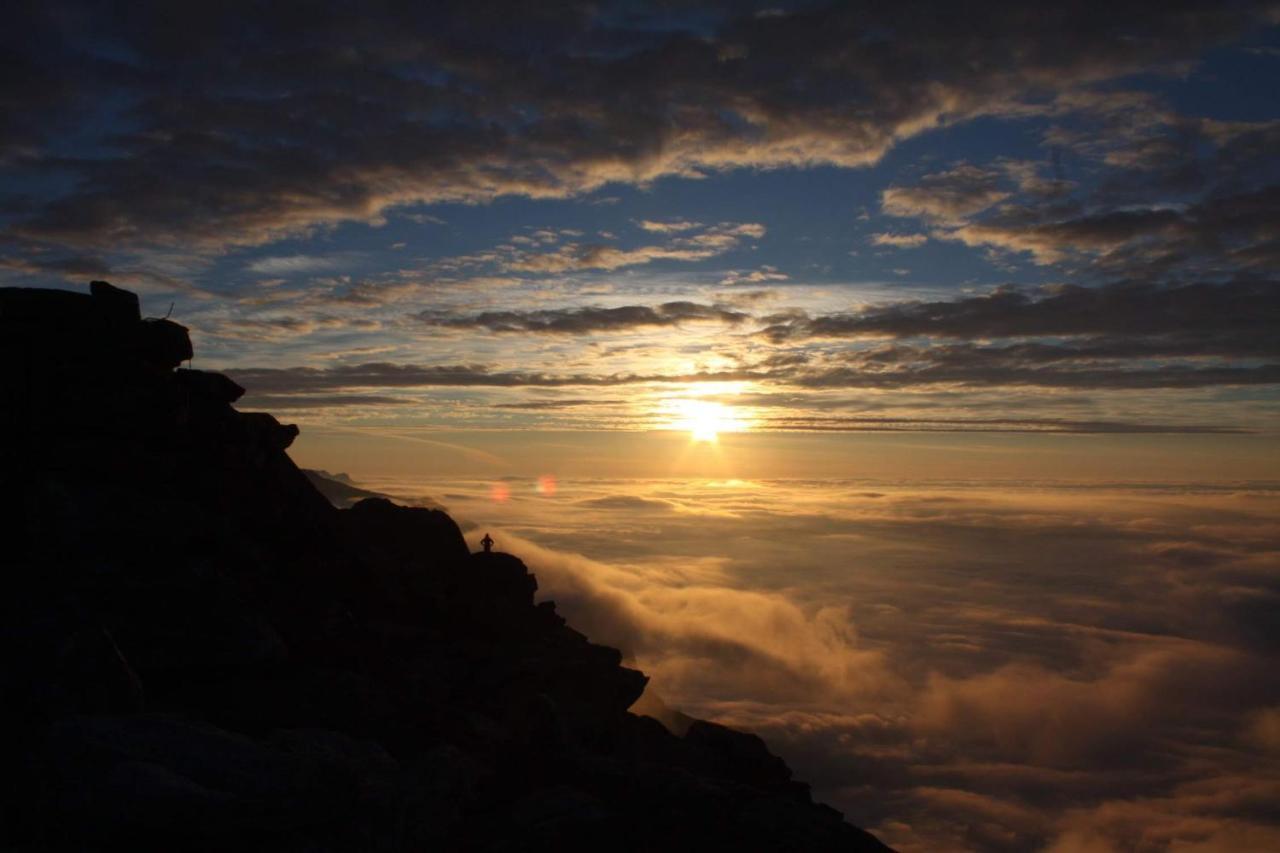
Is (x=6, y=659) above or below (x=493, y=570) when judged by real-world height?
below

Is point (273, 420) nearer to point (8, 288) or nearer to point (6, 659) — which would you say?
point (8, 288)

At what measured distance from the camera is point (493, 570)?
5262 centimetres

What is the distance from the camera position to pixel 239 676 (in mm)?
29453

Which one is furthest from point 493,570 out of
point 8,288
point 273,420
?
Answer: point 8,288

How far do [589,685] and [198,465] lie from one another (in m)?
24.5

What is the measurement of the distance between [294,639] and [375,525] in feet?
73.0

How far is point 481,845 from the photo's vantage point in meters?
26.0

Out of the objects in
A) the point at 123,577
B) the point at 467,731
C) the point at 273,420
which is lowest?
the point at 467,731

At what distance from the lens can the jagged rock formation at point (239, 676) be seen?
18766 mm

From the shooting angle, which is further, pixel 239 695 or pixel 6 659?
pixel 239 695

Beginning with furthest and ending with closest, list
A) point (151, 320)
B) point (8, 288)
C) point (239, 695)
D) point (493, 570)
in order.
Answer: point (493, 570)
point (151, 320)
point (8, 288)
point (239, 695)

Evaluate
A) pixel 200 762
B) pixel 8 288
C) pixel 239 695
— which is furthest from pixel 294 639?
pixel 8 288

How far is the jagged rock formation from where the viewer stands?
1877cm

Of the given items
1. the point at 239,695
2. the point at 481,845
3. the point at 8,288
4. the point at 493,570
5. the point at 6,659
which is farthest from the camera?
the point at 493,570
